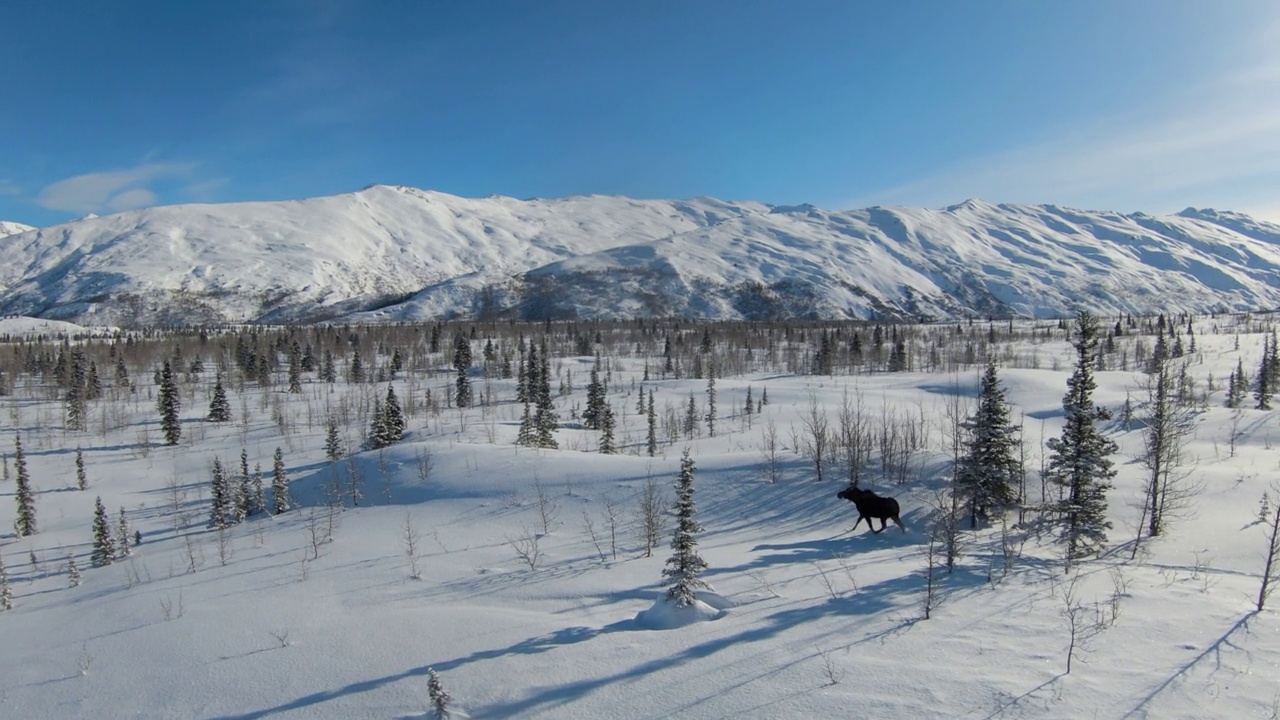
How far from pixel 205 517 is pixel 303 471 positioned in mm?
5860

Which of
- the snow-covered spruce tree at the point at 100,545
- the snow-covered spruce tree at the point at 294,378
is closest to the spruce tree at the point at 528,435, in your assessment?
the snow-covered spruce tree at the point at 100,545

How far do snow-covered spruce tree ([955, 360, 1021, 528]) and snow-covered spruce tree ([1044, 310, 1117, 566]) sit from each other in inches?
36.4

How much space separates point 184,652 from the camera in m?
8.70

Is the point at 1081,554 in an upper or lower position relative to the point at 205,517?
upper

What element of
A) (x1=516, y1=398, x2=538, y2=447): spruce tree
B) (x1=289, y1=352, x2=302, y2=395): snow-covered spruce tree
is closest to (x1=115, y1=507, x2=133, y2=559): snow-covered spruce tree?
(x1=516, y1=398, x2=538, y2=447): spruce tree

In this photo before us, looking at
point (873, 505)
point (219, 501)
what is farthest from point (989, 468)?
point (219, 501)

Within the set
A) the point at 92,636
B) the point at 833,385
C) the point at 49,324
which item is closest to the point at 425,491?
the point at 92,636

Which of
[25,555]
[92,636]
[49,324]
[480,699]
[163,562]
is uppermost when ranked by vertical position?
[49,324]

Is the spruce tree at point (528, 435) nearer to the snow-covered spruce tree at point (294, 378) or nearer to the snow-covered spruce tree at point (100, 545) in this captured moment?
the snow-covered spruce tree at point (100, 545)

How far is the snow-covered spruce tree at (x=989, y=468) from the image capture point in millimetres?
14961

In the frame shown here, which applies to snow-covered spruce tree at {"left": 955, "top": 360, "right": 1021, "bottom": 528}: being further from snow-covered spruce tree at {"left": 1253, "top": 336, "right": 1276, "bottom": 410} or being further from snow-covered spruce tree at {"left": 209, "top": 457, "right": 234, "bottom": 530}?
snow-covered spruce tree at {"left": 1253, "top": 336, "right": 1276, "bottom": 410}

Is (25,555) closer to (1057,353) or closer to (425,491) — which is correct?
(425,491)

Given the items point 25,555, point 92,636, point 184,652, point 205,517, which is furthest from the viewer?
point 205,517

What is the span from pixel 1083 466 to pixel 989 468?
190cm
